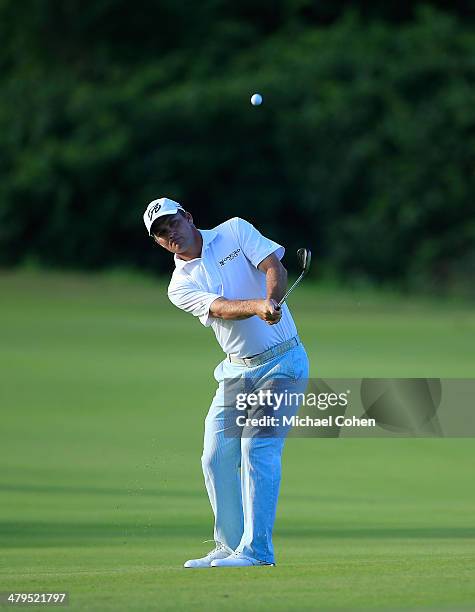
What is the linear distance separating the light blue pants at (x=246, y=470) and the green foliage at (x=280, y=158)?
30076mm

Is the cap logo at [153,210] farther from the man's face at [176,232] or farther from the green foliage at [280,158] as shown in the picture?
the green foliage at [280,158]

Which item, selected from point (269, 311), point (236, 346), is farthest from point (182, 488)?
point (269, 311)

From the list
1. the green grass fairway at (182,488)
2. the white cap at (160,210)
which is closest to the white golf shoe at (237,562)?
the green grass fairway at (182,488)

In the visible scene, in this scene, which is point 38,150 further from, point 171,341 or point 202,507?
point 202,507

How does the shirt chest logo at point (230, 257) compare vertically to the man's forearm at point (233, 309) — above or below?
above

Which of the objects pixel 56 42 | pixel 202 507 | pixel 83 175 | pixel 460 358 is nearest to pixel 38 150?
pixel 83 175

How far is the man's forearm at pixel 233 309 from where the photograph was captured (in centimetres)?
704

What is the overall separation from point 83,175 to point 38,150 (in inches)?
53.1

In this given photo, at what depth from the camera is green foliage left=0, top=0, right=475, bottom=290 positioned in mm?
38125

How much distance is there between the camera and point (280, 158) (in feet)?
131

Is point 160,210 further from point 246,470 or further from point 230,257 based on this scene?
point 246,470

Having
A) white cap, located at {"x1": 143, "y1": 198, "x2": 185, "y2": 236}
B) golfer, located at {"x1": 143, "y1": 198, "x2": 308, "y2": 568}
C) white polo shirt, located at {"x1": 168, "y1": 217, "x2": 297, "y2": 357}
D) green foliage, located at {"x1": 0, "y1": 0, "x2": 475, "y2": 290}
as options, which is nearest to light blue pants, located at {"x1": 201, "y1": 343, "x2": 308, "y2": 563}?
golfer, located at {"x1": 143, "y1": 198, "x2": 308, "y2": 568}

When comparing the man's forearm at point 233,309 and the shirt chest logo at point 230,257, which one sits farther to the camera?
the shirt chest logo at point 230,257

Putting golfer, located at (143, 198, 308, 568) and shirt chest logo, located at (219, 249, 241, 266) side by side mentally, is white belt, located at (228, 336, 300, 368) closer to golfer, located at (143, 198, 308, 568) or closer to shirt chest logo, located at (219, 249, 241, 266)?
golfer, located at (143, 198, 308, 568)
